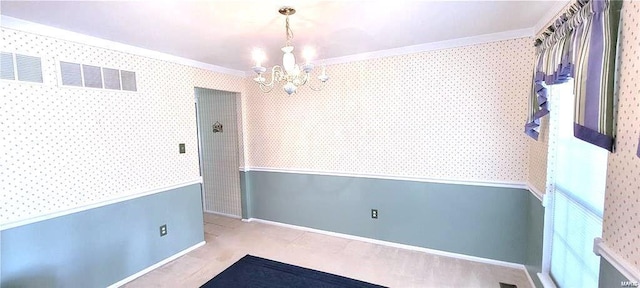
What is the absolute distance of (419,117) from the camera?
2.87m

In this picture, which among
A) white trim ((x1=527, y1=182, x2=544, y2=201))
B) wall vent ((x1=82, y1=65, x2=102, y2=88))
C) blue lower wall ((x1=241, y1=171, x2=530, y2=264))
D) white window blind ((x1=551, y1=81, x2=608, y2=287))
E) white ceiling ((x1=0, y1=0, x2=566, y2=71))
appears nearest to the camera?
white window blind ((x1=551, y1=81, x2=608, y2=287))

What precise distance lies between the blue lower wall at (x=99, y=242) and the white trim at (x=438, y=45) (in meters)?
2.43

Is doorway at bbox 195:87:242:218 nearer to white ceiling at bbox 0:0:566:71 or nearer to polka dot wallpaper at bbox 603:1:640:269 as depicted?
white ceiling at bbox 0:0:566:71

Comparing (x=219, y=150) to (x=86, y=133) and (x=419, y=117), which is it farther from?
(x=419, y=117)

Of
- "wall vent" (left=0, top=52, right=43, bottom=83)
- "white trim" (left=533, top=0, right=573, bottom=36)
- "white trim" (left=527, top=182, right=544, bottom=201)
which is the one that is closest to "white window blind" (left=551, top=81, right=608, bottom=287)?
"white trim" (left=527, top=182, right=544, bottom=201)

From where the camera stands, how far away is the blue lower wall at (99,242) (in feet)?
6.51

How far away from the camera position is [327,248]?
315 cm

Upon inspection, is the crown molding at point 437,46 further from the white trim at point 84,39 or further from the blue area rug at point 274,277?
the blue area rug at point 274,277

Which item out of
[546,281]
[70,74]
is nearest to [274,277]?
[546,281]

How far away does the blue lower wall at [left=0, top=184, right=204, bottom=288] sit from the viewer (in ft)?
6.51

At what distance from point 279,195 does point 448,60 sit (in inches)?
107

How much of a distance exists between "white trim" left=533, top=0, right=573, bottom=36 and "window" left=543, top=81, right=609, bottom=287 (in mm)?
495

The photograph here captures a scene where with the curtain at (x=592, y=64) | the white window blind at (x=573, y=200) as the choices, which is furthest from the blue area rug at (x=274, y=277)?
the curtain at (x=592, y=64)

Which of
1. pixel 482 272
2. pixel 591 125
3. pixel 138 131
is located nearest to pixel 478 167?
pixel 482 272
